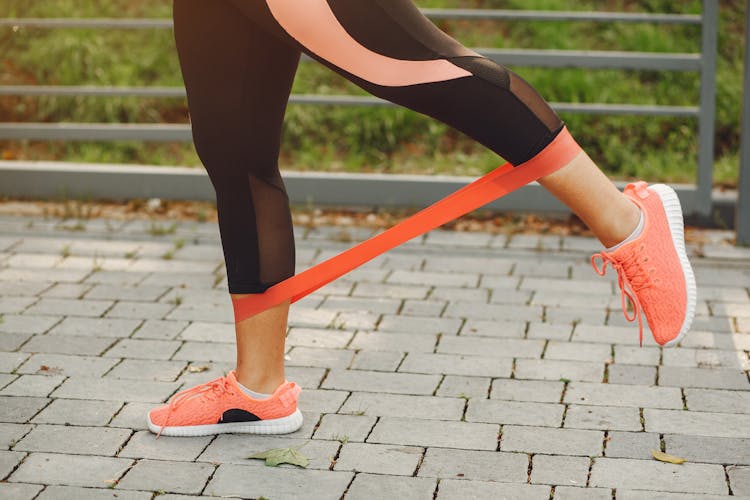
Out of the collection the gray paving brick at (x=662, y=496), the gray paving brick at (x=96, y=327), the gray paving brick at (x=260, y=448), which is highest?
the gray paving brick at (x=662, y=496)

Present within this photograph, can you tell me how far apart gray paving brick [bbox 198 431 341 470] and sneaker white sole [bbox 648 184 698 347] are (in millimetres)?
905

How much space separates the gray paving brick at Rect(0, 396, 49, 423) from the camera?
322cm

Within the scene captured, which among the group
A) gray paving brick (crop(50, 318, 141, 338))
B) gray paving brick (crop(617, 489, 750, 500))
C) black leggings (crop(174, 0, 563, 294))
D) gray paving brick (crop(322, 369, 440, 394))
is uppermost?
black leggings (crop(174, 0, 563, 294))

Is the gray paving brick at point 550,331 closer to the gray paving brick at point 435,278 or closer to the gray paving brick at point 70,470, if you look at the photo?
the gray paving brick at point 435,278

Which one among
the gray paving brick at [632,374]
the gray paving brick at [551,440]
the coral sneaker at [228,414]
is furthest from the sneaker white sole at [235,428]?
the gray paving brick at [632,374]

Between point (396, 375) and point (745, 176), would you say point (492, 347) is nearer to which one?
point (396, 375)

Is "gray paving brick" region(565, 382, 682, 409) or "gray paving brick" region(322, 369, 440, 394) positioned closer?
"gray paving brick" region(565, 382, 682, 409)

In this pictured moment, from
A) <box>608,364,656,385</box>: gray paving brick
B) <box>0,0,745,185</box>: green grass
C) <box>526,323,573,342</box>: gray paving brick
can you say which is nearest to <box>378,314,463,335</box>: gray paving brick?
<box>526,323,573,342</box>: gray paving brick

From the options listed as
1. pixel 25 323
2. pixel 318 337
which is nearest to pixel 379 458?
pixel 318 337

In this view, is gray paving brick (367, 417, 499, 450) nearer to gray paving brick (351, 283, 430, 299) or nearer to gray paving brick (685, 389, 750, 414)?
gray paving brick (685, 389, 750, 414)

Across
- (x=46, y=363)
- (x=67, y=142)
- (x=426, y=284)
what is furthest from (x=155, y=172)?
(x=46, y=363)

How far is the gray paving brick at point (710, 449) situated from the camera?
2.96 m

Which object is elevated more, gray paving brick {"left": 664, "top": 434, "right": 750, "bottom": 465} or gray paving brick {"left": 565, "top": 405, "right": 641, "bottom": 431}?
gray paving brick {"left": 664, "top": 434, "right": 750, "bottom": 465}

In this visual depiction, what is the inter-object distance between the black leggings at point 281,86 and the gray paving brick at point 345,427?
0.45 metres
